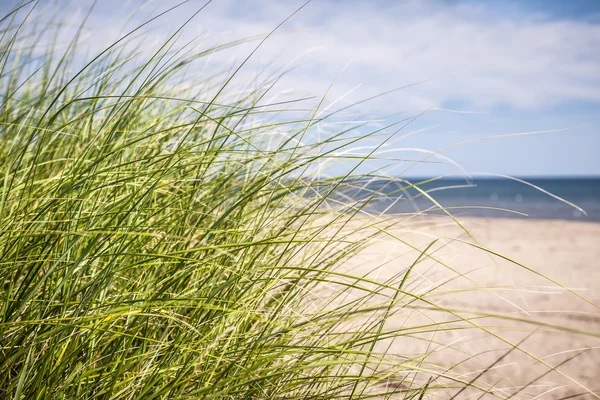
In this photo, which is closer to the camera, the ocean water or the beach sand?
the beach sand

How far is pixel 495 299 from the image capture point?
502 centimetres

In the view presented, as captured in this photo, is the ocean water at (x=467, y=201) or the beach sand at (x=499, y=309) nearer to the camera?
the beach sand at (x=499, y=309)

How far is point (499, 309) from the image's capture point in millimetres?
4648

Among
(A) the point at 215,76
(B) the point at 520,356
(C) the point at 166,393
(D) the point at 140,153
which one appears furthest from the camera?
(B) the point at 520,356

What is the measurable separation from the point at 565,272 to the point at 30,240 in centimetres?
682

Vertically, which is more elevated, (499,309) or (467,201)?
(499,309)

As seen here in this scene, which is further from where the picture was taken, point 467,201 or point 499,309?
point 467,201

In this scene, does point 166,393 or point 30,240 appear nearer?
point 166,393

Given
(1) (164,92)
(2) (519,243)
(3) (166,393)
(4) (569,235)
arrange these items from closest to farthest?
(3) (166,393) < (1) (164,92) < (2) (519,243) < (4) (569,235)

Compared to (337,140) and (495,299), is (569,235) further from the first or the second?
(337,140)

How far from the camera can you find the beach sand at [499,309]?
1.25 m

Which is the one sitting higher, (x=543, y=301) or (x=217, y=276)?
(x=217, y=276)

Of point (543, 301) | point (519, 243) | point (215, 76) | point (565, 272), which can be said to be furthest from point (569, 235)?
point (215, 76)

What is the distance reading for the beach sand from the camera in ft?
4.09
